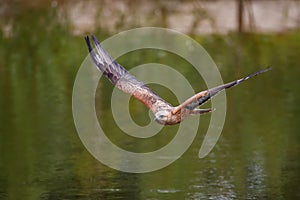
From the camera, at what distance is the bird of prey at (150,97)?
10.4 meters

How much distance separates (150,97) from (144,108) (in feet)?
18.4

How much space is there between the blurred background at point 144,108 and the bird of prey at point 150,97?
4.71 ft

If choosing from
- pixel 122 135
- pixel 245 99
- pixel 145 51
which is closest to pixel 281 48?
pixel 145 51

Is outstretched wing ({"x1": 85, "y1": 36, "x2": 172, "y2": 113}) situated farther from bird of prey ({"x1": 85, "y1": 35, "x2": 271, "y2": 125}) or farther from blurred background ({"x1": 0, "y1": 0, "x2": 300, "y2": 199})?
blurred background ({"x1": 0, "y1": 0, "x2": 300, "y2": 199})

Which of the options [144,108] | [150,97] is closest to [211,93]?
[150,97]

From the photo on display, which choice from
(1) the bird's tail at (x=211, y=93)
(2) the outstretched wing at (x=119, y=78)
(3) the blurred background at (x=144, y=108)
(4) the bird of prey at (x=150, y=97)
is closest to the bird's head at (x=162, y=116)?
(4) the bird of prey at (x=150, y=97)

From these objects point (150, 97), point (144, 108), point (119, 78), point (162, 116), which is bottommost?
point (162, 116)

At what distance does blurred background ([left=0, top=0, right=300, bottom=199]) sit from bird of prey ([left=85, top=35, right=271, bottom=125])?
1.44 metres

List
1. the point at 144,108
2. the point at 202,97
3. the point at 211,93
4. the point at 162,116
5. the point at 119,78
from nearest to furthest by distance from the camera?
the point at 211,93 → the point at 202,97 → the point at 162,116 → the point at 119,78 → the point at 144,108

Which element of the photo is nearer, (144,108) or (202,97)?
(202,97)

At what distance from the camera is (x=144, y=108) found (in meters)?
16.7

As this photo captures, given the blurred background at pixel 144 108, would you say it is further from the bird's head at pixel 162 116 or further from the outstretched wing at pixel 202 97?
the outstretched wing at pixel 202 97

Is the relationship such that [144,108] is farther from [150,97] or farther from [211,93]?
[211,93]

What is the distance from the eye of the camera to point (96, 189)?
12.6 m
